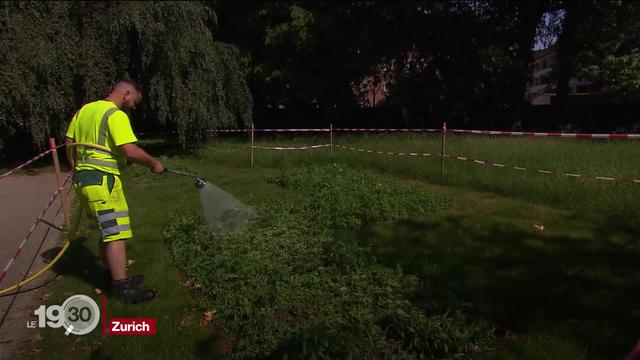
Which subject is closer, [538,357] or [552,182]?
[538,357]

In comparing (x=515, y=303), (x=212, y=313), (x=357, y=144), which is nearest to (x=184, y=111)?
(x=357, y=144)

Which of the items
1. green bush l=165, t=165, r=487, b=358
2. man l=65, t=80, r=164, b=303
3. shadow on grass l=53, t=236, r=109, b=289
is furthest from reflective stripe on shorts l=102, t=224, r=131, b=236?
green bush l=165, t=165, r=487, b=358

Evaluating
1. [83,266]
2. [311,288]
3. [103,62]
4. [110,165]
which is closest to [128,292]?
[110,165]

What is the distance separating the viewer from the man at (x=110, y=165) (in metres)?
3.71

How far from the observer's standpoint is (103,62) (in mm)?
11398

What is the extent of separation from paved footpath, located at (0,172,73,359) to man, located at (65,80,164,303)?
0.80m

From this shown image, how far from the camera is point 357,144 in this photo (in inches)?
488

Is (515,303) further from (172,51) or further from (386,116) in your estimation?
(386,116)

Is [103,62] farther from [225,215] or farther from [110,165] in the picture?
[110,165]

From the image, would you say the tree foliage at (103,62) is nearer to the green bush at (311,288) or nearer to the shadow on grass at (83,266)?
the green bush at (311,288)

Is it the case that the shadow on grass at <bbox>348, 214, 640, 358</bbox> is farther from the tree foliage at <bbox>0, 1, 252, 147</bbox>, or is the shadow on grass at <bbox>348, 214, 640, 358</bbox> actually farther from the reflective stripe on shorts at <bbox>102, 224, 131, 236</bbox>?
the tree foliage at <bbox>0, 1, 252, 147</bbox>

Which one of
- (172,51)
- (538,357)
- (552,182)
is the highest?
(172,51)

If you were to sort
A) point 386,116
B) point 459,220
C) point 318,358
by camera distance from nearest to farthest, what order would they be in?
point 318,358
point 459,220
point 386,116

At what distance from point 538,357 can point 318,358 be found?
4.92 feet
